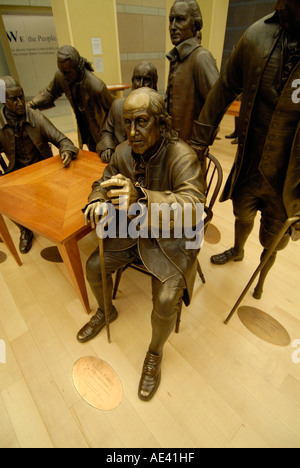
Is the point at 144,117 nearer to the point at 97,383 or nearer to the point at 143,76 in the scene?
the point at 143,76

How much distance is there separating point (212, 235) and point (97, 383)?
1.58 meters

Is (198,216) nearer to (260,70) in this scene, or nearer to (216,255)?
(260,70)

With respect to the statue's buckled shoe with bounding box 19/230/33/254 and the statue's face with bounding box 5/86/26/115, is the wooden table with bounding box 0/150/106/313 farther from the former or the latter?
the statue's face with bounding box 5/86/26/115

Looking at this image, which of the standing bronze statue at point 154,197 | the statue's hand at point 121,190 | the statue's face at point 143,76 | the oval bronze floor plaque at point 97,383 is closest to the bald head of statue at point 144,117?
the standing bronze statue at point 154,197

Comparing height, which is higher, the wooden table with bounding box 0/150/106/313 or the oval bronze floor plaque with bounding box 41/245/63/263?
the wooden table with bounding box 0/150/106/313

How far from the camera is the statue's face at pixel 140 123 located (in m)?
1.06

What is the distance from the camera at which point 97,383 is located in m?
1.44

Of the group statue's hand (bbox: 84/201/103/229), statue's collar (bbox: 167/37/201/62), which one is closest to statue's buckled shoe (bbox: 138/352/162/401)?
statue's hand (bbox: 84/201/103/229)

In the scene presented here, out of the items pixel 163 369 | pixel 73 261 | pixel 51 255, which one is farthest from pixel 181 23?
pixel 163 369

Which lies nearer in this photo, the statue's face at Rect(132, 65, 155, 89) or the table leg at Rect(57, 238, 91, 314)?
the table leg at Rect(57, 238, 91, 314)

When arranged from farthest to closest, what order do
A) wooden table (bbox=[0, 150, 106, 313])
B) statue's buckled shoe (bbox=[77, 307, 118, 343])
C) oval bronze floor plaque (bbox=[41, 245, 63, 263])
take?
oval bronze floor plaque (bbox=[41, 245, 63, 263]) → statue's buckled shoe (bbox=[77, 307, 118, 343]) → wooden table (bbox=[0, 150, 106, 313])

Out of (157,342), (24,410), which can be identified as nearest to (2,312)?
(24,410)

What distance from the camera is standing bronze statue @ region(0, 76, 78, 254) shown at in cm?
201

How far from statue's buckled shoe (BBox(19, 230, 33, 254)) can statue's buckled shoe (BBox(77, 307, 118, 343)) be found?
3.55ft
